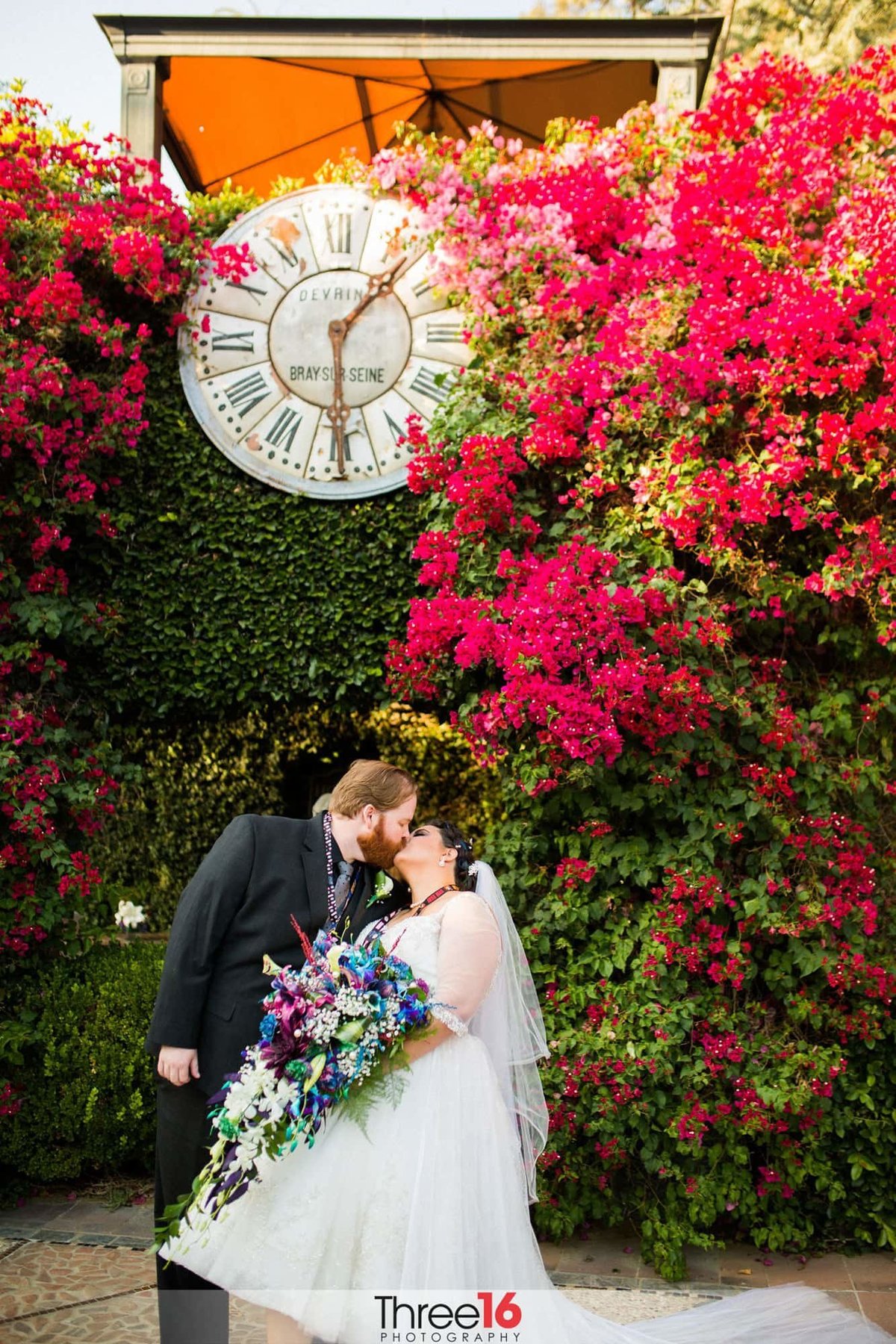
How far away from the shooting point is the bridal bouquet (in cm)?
292

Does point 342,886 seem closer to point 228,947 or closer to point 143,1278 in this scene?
point 228,947

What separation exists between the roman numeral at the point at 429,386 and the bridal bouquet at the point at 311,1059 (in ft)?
10.6

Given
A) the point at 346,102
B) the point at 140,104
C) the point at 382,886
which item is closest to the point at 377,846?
the point at 382,886

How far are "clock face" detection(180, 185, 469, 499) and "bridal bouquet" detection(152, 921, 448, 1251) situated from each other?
2.95 meters

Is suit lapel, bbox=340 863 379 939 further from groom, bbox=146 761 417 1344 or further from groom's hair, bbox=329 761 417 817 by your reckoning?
groom's hair, bbox=329 761 417 817

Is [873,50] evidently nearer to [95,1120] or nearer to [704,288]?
[704,288]

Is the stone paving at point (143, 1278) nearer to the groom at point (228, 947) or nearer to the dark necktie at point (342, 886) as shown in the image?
the groom at point (228, 947)

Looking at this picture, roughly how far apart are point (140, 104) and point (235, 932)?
4.75 metres

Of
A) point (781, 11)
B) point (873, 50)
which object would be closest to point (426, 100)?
point (873, 50)

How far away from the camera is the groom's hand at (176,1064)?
3.23 m

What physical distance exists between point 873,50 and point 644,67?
2049mm

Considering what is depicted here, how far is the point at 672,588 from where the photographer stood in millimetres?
4539

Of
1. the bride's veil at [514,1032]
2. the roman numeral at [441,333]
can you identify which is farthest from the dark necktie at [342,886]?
the roman numeral at [441,333]

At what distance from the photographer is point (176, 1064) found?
3.23 metres
